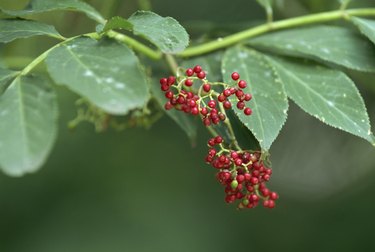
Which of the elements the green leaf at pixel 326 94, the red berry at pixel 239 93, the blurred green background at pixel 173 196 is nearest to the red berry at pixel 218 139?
the red berry at pixel 239 93

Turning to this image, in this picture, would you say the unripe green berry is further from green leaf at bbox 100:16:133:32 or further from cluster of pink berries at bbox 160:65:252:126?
green leaf at bbox 100:16:133:32

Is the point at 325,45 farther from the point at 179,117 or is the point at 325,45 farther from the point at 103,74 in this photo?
the point at 103,74

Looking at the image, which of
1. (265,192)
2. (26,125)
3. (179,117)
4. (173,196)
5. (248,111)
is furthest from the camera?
(173,196)

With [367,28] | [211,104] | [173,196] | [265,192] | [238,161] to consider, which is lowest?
[173,196]

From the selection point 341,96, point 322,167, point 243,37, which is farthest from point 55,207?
point 341,96

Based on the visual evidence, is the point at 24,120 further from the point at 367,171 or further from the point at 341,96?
the point at 367,171

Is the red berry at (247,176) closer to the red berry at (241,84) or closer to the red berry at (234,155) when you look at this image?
the red berry at (234,155)

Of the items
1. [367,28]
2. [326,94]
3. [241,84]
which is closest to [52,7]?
[241,84]

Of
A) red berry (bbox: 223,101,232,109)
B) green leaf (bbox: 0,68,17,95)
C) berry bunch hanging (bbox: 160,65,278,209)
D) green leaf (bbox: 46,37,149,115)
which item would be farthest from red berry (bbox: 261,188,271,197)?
green leaf (bbox: 0,68,17,95)
